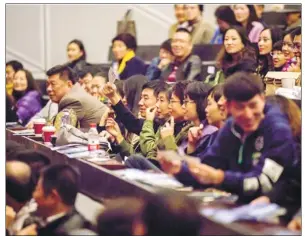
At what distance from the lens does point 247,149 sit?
12.9 ft

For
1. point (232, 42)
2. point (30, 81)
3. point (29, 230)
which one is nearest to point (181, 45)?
point (232, 42)

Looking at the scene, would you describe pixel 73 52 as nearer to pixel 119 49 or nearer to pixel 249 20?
pixel 119 49

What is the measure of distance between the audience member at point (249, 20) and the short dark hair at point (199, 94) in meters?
0.41

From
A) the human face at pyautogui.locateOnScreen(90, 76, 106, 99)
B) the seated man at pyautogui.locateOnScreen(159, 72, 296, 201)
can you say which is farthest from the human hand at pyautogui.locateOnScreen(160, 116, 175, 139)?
the human face at pyautogui.locateOnScreen(90, 76, 106, 99)

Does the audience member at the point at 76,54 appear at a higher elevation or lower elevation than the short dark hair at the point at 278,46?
lower

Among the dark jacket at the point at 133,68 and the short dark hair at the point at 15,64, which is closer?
the short dark hair at the point at 15,64

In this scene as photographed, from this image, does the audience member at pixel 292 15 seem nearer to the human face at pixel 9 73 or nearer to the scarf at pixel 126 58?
the scarf at pixel 126 58

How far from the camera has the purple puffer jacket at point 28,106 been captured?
4559mm

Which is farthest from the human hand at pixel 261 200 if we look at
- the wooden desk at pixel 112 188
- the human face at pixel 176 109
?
the human face at pixel 176 109

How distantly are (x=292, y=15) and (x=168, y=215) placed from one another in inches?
55.0

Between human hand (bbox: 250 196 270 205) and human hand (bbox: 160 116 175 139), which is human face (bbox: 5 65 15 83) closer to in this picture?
human hand (bbox: 160 116 175 139)

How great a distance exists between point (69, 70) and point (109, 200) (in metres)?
0.90

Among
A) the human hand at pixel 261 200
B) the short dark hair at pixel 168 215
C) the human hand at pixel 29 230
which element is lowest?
the human hand at pixel 29 230
